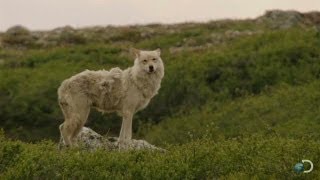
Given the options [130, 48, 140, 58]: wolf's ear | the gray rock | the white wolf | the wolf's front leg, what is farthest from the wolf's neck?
the gray rock

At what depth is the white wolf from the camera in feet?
61.3

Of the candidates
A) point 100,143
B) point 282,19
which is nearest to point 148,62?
point 100,143

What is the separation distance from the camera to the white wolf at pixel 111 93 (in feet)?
61.3

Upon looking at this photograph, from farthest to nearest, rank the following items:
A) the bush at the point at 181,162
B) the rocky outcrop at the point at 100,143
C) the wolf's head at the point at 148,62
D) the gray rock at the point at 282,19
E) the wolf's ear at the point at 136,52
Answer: the gray rock at the point at 282,19 < the wolf's ear at the point at 136,52 < the wolf's head at the point at 148,62 < the rocky outcrop at the point at 100,143 < the bush at the point at 181,162

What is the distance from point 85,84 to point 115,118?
1905 centimetres

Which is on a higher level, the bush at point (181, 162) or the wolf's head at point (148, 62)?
the wolf's head at point (148, 62)

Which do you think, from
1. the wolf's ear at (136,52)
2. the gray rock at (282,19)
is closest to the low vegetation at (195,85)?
the gray rock at (282,19)

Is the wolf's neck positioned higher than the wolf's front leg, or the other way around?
the wolf's neck

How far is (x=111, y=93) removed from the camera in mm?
18969

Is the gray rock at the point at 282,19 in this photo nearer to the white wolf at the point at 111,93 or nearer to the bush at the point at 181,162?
the white wolf at the point at 111,93

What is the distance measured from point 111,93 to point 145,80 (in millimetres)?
806

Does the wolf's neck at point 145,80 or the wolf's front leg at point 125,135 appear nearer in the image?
the wolf's front leg at point 125,135

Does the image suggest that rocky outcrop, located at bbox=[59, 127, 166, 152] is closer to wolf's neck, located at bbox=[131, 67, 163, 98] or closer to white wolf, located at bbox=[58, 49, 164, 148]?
white wolf, located at bbox=[58, 49, 164, 148]

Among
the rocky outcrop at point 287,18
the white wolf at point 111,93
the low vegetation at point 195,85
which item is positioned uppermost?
the white wolf at point 111,93
